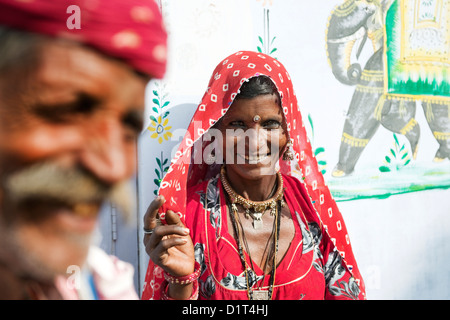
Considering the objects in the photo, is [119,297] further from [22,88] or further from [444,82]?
[444,82]

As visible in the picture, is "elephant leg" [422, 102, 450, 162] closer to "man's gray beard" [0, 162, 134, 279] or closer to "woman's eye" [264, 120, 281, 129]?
"woman's eye" [264, 120, 281, 129]

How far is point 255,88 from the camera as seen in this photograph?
1.68 m

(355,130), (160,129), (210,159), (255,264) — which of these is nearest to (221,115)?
(210,159)

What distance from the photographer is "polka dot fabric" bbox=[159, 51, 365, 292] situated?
1.66 meters

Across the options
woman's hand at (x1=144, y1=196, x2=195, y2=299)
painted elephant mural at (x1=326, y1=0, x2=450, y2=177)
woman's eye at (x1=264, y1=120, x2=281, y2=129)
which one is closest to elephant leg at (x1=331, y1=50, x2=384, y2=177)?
painted elephant mural at (x1=326, y1=0, x2=450, y2=177)

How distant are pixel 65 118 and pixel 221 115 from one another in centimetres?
116

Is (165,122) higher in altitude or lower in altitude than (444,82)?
lower

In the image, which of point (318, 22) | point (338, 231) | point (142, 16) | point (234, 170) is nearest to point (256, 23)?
point (318, 22)

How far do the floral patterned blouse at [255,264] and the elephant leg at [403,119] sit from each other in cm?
72

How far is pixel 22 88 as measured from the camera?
0.52 meters

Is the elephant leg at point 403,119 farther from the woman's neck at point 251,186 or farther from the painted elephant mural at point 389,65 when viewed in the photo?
the woman's neck at point 251,186

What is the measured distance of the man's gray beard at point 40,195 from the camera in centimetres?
52

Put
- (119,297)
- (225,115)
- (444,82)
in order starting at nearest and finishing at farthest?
(119,297) → (225,115) → (444,82)

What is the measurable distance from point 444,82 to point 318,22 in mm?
783
